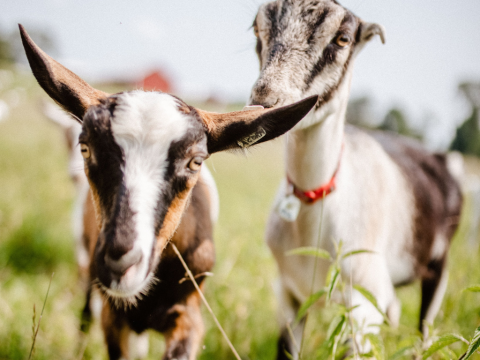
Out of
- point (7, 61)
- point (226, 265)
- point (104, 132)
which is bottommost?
point (7, 61)

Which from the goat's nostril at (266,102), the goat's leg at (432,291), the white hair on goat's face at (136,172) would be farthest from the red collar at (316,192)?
the goat's leg at (432,291)

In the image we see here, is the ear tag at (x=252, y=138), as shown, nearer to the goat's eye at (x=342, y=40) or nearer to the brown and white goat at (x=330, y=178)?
the brown and white goat at (x=330, y=178)

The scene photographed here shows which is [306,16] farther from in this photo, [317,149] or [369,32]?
[317,149]

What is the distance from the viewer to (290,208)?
83.2 inches

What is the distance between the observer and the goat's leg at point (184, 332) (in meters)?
1.82

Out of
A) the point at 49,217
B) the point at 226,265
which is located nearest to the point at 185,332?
the point at 226,265

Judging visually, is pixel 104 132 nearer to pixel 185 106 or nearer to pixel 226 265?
pixel 185 106

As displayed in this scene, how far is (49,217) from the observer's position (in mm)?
4480

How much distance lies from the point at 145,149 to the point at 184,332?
108cm

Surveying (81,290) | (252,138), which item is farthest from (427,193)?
(81,290)

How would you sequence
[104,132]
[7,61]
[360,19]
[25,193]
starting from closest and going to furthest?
[104,132] → [360,19] → [25,193] → [7,61]

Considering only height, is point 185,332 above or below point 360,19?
below

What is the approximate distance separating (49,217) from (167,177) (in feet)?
12.4

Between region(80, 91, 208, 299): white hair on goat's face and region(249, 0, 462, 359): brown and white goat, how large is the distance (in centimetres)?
50
